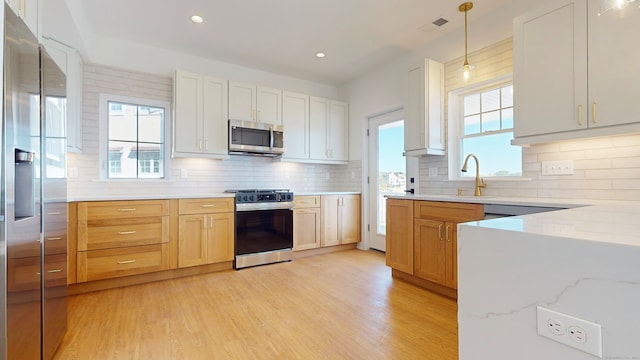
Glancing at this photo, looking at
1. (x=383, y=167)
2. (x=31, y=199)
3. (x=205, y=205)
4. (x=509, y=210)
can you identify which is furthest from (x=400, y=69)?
(x=31, y=199)

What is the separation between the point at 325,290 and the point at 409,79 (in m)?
2.47

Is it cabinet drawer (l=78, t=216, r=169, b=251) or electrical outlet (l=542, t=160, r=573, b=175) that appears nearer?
electrical outlet (l=542, t=160, r=573, b=175)

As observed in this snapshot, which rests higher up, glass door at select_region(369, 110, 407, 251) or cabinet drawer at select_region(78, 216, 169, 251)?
glass door at select_region(369, 110, 407, 251)

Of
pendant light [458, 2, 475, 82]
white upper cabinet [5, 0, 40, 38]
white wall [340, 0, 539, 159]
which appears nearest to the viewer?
white upper cabinet [5, 0, 40, 38]

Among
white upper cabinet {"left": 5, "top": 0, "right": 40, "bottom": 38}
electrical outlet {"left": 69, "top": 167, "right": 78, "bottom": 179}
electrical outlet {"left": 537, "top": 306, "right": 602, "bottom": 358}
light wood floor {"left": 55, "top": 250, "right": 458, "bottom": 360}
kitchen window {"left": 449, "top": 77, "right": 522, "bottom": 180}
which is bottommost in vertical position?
light wood floor {"left": 55, "top": 250, "right": 458, "bottom": 360}

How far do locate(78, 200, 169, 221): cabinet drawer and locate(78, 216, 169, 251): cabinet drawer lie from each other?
5 centimetres

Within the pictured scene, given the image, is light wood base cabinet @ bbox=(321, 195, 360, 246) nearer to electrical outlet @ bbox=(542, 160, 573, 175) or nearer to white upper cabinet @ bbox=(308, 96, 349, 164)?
white upper cabinet @ bbox=(308, 96, 349, 164)

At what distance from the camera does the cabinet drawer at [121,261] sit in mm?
Result: 2801

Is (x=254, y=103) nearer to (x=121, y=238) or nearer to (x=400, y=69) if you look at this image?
(x=400, y=69)

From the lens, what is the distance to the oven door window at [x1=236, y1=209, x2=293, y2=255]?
11.8 ft

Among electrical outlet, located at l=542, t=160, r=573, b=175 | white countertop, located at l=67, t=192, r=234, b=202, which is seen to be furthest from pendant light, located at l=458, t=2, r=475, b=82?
white countertop, located at l=67, t=192, r=234, b=202

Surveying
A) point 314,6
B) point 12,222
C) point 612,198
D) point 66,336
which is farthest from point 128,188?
point 612,198

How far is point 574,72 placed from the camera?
7.11 ft

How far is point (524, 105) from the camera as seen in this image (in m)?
2.43
